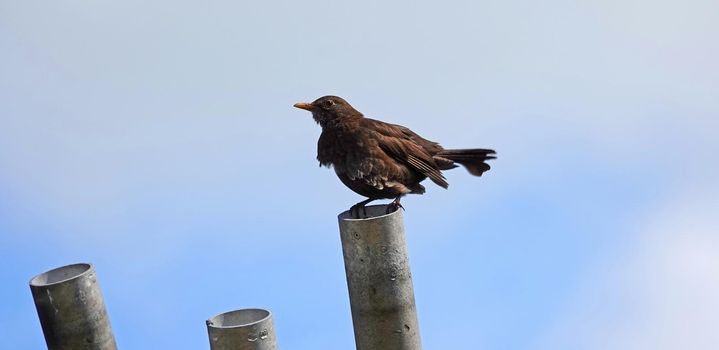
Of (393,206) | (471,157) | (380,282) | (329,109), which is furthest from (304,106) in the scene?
(380,282)

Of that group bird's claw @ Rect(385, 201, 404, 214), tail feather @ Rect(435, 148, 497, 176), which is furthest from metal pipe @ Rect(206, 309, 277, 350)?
tail feather @ Rect(435, 148, 497, 176)

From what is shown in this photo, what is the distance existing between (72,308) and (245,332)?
1525 millimetres

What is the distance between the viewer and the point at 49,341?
290 inches

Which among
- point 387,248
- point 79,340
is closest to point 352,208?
point 387,248

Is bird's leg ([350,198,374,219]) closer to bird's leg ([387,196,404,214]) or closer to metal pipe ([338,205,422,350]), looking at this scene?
bird's leg ([387,196,404,214])

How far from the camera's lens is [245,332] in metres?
6.61

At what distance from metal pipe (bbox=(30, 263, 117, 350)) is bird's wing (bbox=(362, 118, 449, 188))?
266cm

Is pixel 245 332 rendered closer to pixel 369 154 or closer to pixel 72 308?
pixel 72 308

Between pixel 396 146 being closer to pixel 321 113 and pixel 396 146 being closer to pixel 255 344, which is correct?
pixel 321 113

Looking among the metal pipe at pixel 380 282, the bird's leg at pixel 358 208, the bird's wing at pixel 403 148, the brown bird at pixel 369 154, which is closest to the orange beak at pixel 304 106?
the brown bird at pixel 369 154

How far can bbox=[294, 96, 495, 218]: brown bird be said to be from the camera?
7984 millimetres

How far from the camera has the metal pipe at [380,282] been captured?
22.7 feet

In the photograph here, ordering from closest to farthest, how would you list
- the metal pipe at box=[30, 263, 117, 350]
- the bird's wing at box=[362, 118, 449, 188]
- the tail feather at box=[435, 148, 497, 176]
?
the metal pipe at box=[30, 263, 117, 350], the bird's wing at box=[362, 118, 449, 188], the tail feather at box=[435, 148, 497, 176]

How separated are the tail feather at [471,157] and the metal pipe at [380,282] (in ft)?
6.00
